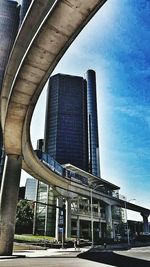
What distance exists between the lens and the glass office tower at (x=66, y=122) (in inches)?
5697

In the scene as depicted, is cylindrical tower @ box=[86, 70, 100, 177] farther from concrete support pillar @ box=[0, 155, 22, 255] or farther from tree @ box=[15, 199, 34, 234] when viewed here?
concrete support pillar @ box=[0, 155, 22, 255]

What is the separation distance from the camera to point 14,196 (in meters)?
22.2

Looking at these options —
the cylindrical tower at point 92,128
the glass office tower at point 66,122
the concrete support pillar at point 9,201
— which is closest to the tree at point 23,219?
the concrete support pillar at point 9,201

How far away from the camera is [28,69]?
1355 centimetres

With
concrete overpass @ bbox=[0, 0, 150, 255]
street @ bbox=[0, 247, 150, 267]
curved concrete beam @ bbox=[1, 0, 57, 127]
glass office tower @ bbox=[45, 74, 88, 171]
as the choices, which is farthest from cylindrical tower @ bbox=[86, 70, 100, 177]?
curved concrete beam @ bbox=[1, 0, 57, 127]

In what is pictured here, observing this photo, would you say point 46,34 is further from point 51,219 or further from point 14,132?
point 51,219

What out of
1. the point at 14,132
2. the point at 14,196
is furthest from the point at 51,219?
the point at 14,132

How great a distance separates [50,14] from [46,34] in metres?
1.16

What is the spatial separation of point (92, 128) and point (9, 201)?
540 feet

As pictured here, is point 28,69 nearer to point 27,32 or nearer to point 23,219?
point 27,32

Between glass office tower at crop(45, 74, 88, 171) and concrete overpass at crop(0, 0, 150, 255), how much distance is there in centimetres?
11869

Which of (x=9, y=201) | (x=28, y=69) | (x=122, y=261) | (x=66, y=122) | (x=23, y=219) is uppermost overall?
(x=66, y=122)

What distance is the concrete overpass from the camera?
10.5m

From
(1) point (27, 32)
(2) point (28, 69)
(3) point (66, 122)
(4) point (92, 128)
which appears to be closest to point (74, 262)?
(2) point (28, 69)
